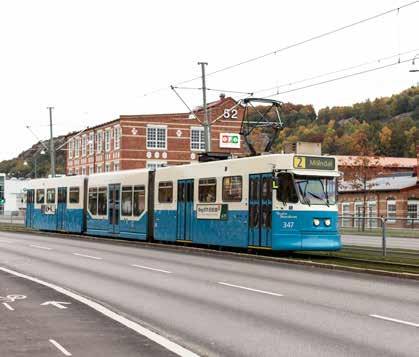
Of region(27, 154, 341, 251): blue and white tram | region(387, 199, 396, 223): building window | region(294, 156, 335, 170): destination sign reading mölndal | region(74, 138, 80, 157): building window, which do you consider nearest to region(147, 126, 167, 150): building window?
region(74, 138, 80, 157): building window

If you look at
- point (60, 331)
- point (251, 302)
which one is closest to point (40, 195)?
point (251, 302)

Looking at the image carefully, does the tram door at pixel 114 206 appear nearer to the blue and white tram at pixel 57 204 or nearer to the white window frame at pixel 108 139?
the blue and white tram at pixel 57 204

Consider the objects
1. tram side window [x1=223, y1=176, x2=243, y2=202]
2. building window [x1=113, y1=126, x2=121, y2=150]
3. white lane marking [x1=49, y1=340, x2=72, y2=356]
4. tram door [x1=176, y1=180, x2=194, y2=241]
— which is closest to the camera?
white lane marking [x1=49, y1=340, x2=72, y2=356]

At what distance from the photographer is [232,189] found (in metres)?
26.1

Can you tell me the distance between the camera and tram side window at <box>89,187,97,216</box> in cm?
3828

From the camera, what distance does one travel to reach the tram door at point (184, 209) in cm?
2898

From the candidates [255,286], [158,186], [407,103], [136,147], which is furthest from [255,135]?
[407,103]

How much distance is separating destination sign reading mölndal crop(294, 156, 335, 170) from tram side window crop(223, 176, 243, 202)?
7.73 feet

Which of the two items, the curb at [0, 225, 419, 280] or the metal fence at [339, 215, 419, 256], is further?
the metal fence at [339, 215, 419, 256]

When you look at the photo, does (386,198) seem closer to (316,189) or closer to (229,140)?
(229,140)

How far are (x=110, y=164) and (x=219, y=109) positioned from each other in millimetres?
13070

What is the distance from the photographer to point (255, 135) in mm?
85562

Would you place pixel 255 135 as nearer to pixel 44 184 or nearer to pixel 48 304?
pixel 44 184

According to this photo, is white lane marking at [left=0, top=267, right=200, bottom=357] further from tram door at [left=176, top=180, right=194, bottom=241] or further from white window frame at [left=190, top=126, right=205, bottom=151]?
white window frame at [left=190, top=126, right=205, bottom=151]
